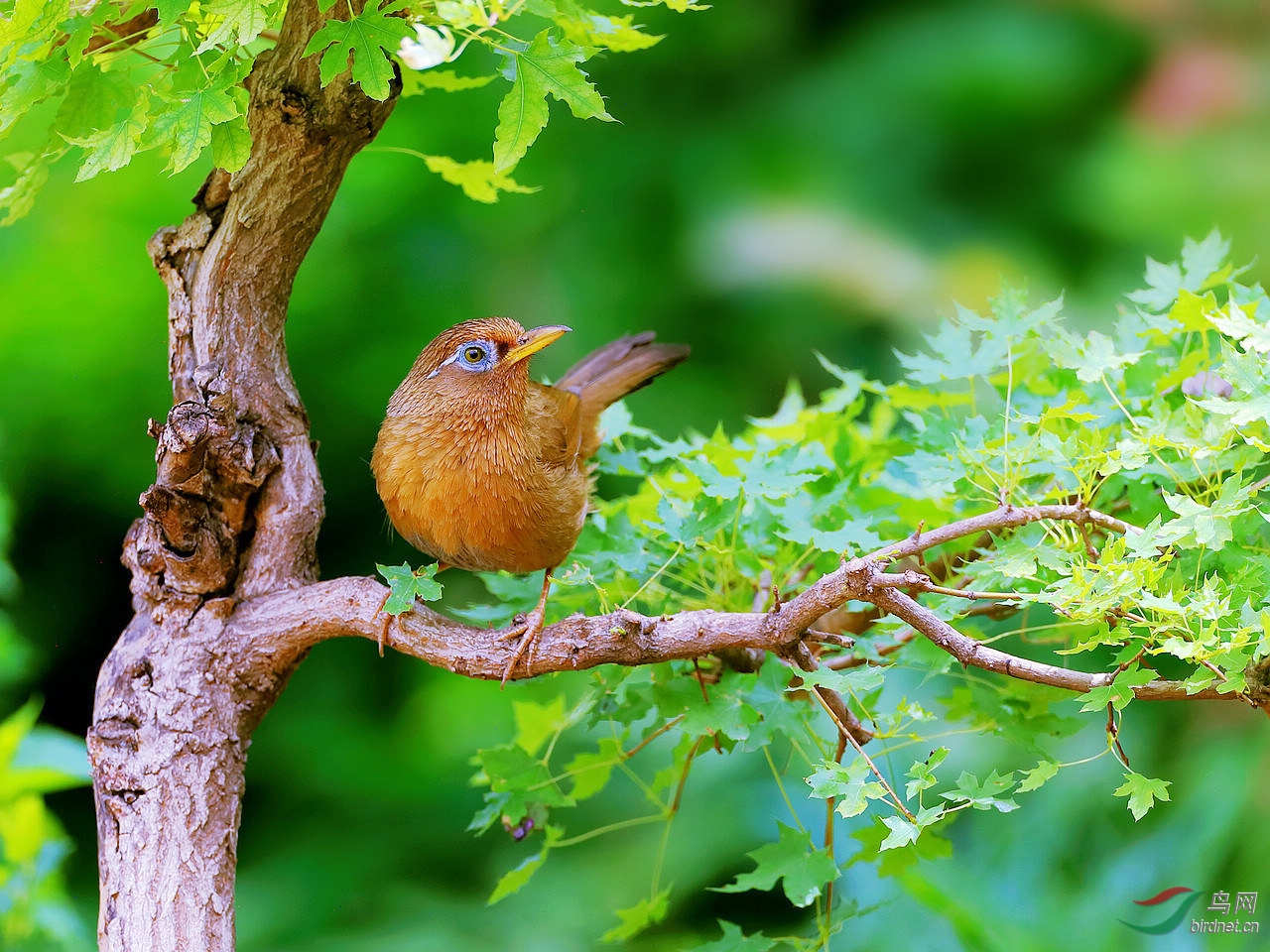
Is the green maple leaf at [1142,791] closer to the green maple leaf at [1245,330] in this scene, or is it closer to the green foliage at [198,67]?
the green maple leaf at [1245,330]

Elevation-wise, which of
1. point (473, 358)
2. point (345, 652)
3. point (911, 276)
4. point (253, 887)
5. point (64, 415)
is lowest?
point (253, 887)

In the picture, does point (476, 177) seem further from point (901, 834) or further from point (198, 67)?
point (901, 834)

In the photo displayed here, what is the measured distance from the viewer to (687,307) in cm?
373

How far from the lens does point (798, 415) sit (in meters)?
2.23

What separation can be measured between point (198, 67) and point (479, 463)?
25.5 inches

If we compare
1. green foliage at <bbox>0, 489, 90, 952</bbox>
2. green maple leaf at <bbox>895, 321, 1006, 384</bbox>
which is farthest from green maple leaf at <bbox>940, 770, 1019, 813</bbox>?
green foliage at <bbox>0, 489, 90, 952</bbox>

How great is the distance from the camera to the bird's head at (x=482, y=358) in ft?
5.68

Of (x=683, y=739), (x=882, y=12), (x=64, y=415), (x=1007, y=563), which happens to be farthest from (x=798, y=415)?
(x=882, y=12)

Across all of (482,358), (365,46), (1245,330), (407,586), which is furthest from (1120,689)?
(365,46)

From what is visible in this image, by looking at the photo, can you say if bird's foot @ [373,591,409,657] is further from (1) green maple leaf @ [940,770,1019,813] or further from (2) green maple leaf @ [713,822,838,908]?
(1) green maple leaf @ [940,770,1019,813]

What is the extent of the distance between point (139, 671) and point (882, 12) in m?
3.41

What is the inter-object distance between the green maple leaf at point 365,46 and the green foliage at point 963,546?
0.71 meters

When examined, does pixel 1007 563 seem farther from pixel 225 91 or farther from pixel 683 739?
pixel 225 91

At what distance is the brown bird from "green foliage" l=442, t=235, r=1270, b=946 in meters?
0.15
